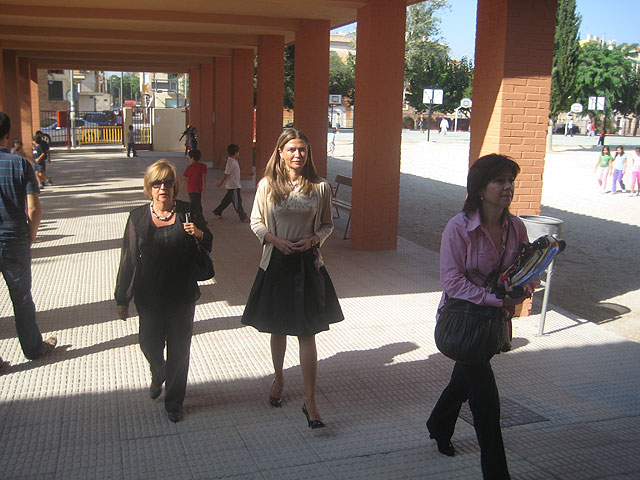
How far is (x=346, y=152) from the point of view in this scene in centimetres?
3753

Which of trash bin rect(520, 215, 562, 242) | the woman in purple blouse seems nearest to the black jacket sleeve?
the woman in purple blouse

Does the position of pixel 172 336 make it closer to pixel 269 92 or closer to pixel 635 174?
pixel 269 92

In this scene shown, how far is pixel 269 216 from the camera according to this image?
4.32 m

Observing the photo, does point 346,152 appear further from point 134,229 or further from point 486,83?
point 134,229

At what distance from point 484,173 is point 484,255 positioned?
0.43 meters

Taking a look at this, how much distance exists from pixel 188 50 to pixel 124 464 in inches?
751

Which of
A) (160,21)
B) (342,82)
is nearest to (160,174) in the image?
(160,21)

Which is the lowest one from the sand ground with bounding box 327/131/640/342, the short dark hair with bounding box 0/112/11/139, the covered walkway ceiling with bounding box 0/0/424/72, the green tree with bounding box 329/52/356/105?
the sand ground with bounding box 327/131/640/342

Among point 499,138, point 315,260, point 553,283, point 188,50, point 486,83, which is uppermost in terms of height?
point 188,50

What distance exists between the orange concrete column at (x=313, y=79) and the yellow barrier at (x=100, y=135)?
92.5ft

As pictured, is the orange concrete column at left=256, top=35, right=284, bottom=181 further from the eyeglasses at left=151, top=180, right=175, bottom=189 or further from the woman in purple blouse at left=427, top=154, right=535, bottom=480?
the woman in purple blouse at left=427, top=154, right=535, bottom=480

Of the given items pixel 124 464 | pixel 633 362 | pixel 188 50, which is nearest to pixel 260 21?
pixel 188 50

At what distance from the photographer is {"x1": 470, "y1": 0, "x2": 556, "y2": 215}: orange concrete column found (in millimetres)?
6805

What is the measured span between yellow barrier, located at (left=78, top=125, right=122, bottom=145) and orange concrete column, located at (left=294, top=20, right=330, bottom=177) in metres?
28.2
